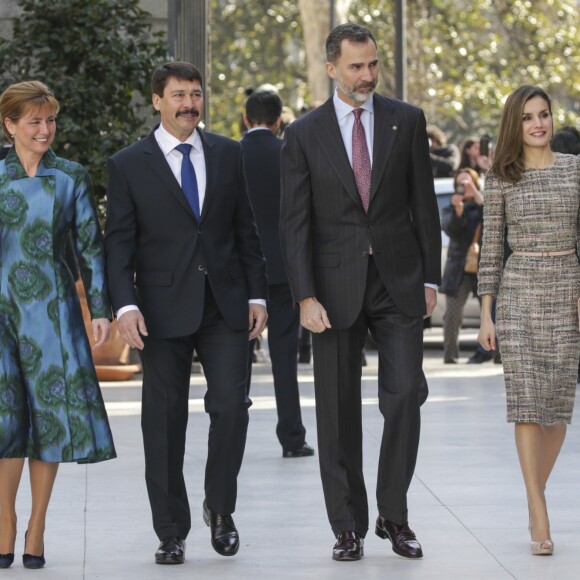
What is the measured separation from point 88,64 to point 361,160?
7.58m

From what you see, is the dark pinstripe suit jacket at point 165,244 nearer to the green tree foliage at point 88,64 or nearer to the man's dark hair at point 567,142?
the man's dark hair at point 567,142

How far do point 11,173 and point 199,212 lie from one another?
0.76 m

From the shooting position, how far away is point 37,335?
6742mm

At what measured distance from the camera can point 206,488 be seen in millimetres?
7082

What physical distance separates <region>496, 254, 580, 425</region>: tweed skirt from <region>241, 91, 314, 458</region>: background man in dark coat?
2.90 metres

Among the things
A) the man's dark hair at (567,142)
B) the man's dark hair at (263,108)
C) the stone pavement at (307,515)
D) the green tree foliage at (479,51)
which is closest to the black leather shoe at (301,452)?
the stone pavement at (307,515)

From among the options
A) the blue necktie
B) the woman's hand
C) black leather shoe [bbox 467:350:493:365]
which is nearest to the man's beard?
the blue necktie

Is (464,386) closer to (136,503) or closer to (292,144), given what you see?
(136,503)

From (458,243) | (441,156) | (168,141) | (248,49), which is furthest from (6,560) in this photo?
(248,49)

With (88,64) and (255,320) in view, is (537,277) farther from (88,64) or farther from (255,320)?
(88,64)

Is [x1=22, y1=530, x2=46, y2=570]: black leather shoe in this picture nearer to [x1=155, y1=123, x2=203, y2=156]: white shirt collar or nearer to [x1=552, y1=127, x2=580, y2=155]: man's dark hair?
[x1=155, y1=123, x2=203, y2=156]: white shirt collar

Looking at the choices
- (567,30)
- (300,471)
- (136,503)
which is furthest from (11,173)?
(567,30)

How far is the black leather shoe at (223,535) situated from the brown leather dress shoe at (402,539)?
1.95 feet

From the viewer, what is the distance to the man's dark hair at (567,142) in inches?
525
